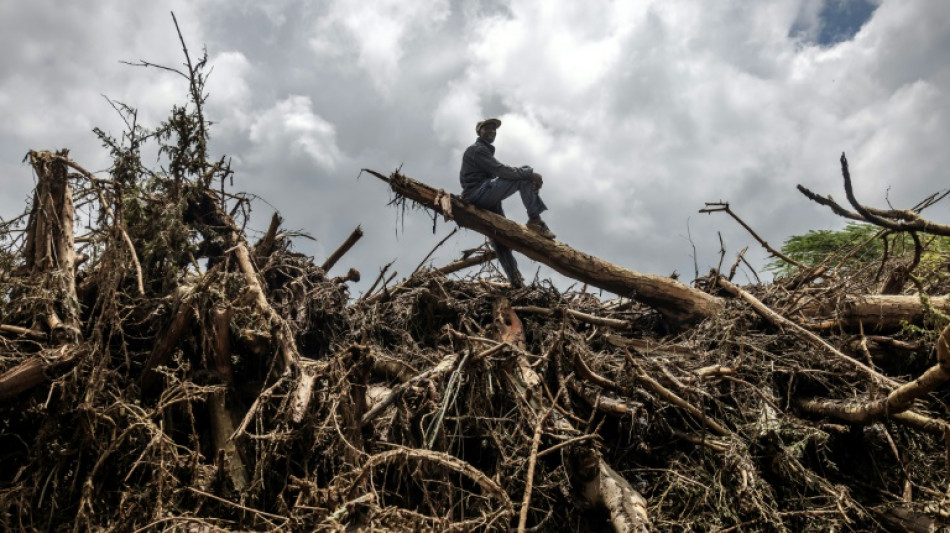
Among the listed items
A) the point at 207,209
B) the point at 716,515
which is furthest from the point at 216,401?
the point at 716,515

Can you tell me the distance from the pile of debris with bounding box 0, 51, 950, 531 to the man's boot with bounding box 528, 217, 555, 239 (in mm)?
1665

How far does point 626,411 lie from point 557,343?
2.23 feet

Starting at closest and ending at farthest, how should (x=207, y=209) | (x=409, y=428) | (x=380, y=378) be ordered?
(x=409, y=428) < (x=380, y=378) < (x=207, y=209)

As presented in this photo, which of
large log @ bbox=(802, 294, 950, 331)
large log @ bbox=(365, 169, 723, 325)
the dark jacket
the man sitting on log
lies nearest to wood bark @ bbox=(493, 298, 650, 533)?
large log @ bbox=(365, 169, 723, 325)

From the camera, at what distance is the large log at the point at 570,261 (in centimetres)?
740

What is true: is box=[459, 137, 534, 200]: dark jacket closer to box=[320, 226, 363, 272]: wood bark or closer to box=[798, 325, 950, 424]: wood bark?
box=[320, 226, 363, 272]: wood bark

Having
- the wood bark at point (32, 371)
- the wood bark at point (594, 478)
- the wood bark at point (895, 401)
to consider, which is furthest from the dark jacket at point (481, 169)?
the wood bark at point (32, 371)

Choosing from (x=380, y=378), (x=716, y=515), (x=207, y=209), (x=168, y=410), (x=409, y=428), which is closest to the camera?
(x=716, y=515)

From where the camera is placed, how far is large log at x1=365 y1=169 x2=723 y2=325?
24.3 ft

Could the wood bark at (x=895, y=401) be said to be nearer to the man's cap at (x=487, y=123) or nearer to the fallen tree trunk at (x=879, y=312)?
the fallen tree trunk at (x=879, y=312)

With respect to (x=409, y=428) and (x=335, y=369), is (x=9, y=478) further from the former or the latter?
(x=409, y=428)

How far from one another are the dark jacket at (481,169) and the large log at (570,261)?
40 centimetres

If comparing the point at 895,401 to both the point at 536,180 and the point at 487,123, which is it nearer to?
the point at 536,180

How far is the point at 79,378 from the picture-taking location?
490 cm
